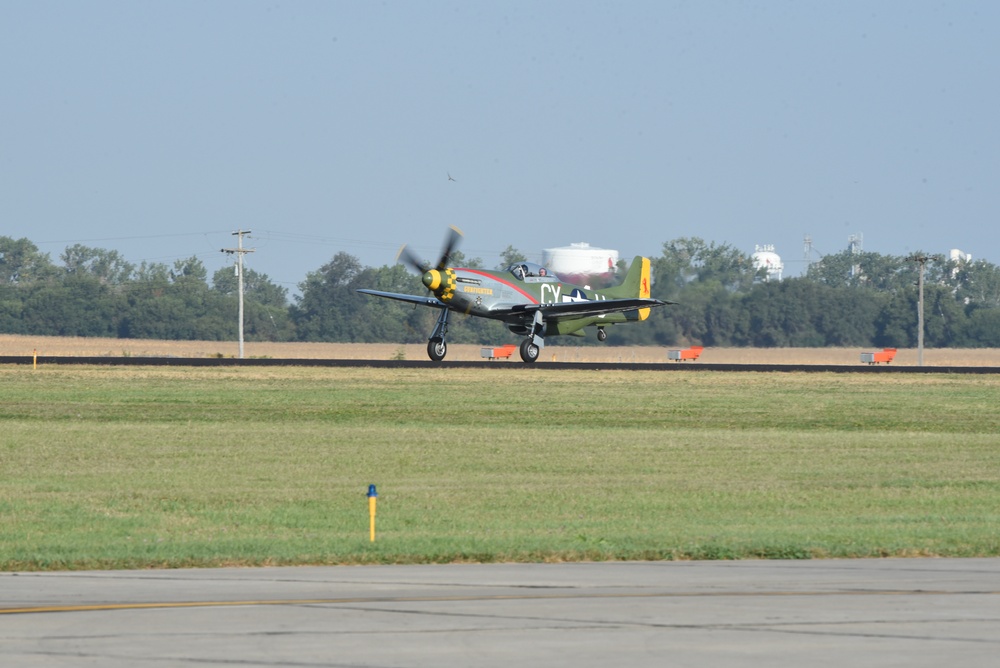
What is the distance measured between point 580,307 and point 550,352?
3589 centimetres

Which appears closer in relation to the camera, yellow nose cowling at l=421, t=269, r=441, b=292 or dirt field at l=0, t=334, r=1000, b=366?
yellow nose cowling at l=421, t=269, r=441, b=292

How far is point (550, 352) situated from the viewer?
90812 millimetres

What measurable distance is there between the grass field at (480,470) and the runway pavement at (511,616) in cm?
142

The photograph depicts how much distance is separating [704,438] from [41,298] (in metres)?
103

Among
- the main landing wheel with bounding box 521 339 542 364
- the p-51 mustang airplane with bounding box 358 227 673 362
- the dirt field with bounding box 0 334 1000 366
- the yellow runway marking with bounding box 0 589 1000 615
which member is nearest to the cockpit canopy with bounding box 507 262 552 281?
the p-51 mustang airplane with bounding box 358 227 673 362

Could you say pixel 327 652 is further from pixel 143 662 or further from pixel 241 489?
pixel 241 489

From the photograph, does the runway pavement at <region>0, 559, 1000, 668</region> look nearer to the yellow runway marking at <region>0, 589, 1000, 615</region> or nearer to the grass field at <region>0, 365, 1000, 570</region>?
the yellow runway marking at <region>0, 589, 1000, 615</region>

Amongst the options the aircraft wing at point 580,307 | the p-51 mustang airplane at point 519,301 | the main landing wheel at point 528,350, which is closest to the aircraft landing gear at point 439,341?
the p-51 mustang airplane at point 519,301

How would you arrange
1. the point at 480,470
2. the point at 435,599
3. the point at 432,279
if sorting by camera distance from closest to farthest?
1. the point at 435,599
2. the point at 480,470
3. the point at 432,279

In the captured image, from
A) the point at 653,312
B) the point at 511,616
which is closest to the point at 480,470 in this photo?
the point at 511,616

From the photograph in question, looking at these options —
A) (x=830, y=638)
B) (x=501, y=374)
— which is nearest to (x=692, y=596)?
(x=830, y=638)

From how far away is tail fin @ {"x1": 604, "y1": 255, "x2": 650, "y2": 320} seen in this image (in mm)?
61469

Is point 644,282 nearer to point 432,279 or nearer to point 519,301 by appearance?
point 519,301

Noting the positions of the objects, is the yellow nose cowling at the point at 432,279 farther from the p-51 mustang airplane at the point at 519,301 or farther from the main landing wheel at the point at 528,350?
the main landing wheel at the point at 528,350
